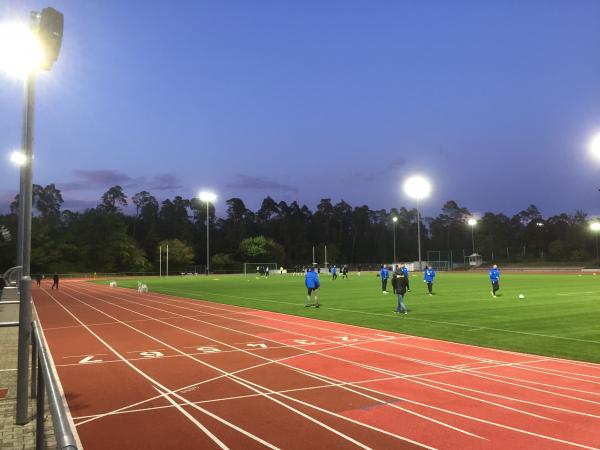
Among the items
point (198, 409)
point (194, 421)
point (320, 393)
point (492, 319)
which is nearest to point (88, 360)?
point (198, 409)

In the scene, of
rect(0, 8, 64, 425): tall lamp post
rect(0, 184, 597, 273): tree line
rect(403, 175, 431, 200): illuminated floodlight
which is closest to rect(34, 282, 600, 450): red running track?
rect(0, 8, 64, 425): tall lamp post

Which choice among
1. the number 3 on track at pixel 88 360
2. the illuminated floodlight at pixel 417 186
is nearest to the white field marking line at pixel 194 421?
the number 3 on track at pixel 88 360

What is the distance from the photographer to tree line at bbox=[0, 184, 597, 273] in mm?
96194

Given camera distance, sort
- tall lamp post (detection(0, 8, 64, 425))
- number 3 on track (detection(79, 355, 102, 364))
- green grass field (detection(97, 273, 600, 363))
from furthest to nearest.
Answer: green grass field (detection(97, 273, 600, 363)) < number 3 on track (detection(79, 355, 102, 364)) < tall lamp post (detection(0, 8, 64, 425))

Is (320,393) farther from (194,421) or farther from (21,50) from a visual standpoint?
(21,50)

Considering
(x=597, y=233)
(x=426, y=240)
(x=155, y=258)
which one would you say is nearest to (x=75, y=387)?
(x=155, y=258)

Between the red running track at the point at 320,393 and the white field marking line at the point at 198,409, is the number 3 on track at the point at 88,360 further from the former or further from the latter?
the white field marking line at the point at 198,409

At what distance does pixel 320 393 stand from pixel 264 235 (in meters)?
130

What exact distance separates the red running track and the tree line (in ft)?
277

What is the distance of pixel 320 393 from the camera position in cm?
796

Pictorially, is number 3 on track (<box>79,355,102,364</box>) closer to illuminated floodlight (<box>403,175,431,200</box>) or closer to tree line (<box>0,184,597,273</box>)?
illuminated floodlight (<box>403,175,431,200</box>)

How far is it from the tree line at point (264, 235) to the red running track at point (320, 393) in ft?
277

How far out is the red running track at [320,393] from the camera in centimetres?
603

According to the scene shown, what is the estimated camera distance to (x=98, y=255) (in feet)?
316
